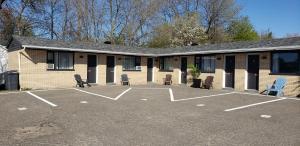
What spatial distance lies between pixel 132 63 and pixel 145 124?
14.6 meters

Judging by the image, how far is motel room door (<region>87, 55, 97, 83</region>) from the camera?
737 inches

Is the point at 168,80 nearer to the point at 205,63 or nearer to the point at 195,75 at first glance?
the point at 195,75

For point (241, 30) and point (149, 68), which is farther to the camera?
point (241, 30)

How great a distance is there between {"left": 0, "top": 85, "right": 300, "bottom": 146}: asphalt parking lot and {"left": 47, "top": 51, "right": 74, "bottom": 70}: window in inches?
271

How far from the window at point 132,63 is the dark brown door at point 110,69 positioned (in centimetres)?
110

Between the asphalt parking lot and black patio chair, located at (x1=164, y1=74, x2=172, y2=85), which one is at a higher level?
black patio chair, located at (x1=164, y1=74, x2=172, y2=85)

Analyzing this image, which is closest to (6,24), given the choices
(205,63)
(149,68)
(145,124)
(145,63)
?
(145,63)

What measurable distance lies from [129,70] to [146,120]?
1363 cm

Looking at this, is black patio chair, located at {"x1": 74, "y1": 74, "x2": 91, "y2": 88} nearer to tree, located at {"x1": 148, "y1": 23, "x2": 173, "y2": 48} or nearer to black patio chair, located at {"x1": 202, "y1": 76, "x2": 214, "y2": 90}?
black patio chair, located at {"x1": 202, "y1": 76, "x2": 214, "y2": 90}

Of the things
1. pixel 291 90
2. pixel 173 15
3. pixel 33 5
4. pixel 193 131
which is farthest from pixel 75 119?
pixel 173 15

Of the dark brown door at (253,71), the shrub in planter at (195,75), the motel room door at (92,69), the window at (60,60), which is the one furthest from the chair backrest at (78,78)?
the dark brown door at (253,71)

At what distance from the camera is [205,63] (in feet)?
61.2

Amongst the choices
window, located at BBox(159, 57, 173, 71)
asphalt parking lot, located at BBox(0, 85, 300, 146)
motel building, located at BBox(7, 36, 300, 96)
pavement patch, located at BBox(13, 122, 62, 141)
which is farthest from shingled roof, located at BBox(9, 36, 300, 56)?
pavement patch, located at BBox(13, 122, 62, 141)

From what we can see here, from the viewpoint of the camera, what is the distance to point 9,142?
526 cm
